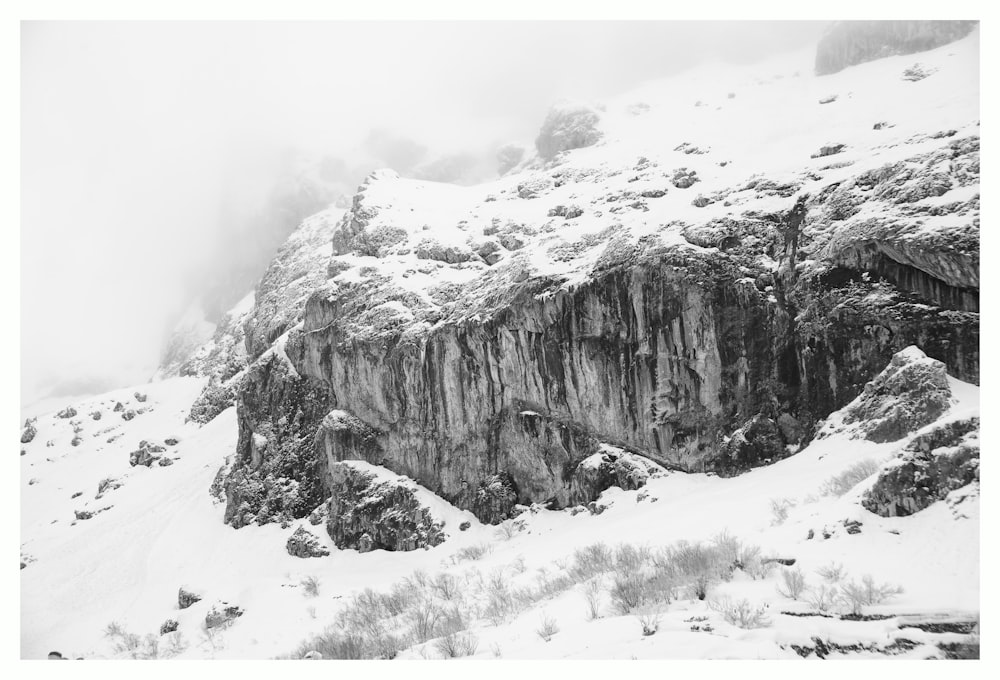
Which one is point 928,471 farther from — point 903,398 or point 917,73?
point 917,73

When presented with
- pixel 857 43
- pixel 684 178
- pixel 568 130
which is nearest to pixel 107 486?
pixel 684 178

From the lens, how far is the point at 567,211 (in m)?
33.6

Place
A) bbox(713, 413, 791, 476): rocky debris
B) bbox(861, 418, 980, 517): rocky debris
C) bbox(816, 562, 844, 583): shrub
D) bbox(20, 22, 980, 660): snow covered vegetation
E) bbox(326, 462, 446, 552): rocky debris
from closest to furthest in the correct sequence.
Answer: bbox(816, 562, 844, 583): shrub < bbox(861, 418, 980, 517): rocky debris < bbox(20, 22, 980, 660): snow covered vegetation < bbox(713, 413, 791, 476): rocky debris < bbox(326, 462, 446, 552): rocky debris

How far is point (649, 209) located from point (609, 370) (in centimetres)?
999

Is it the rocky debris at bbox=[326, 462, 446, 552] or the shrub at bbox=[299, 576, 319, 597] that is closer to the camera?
the shrub at bbox=[299, 576, 319, 597]

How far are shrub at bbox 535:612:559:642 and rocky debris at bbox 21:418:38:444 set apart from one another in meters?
72.8

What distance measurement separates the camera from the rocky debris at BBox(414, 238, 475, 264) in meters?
32.6

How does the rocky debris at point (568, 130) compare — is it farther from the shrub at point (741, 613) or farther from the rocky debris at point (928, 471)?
the shrub at point (741, 613)

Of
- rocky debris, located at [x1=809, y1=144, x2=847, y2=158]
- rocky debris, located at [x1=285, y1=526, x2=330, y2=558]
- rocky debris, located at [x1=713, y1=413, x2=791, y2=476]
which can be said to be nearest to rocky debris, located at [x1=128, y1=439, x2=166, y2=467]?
rocky debris, located at [x1=285, y1=526, x2=330, y2=558]

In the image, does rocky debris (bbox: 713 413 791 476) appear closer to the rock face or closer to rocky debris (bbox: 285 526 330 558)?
rocky debris (bbox: 285 526 330 558)

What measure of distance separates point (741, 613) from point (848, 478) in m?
8.06

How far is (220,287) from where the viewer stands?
324ft

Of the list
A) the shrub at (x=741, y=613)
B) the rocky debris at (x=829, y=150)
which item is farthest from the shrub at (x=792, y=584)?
the rocky debris at (x=829, y=150)

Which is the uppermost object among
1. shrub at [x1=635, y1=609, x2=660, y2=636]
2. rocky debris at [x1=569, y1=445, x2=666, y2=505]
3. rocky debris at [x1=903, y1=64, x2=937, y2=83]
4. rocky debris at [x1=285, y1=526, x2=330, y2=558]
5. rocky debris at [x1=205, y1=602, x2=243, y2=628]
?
rocky debris at [x1=903, y1=64, x2=937, y2=83]
